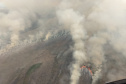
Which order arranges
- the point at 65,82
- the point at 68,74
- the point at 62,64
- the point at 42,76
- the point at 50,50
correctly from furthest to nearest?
the point at 50,50
the point at 62,64
the point at 42,76
the point at 68,74
the point at 65,82

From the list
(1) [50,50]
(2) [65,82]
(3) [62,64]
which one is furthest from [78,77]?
(1) [50,50]

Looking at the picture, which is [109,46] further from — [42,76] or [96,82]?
[42,76]

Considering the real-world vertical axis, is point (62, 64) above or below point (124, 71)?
above

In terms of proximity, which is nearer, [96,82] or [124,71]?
[96,82]

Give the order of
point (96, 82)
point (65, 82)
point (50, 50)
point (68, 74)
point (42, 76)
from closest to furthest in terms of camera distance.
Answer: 1. point (96, 82)
2. point (65, 82)
3. point (68, 74)
4. point (42, 76)
5. point (50, 50)

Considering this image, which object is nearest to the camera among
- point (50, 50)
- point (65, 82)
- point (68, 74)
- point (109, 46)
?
point (65, 82)

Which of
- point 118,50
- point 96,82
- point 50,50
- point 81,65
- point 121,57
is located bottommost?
point 96,82

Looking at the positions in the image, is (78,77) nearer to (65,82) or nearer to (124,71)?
(65,82)

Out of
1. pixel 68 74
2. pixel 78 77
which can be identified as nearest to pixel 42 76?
pixel 68 74

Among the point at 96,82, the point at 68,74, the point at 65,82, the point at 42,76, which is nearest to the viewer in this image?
the point at 96,82
